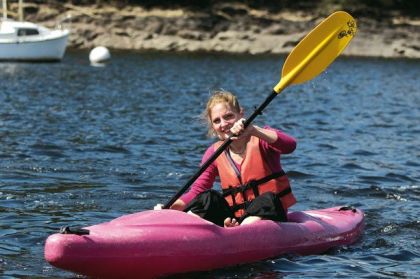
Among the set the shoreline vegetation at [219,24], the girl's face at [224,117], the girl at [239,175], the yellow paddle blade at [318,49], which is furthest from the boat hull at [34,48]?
the girl's face at [224,117]

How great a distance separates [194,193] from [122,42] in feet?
109

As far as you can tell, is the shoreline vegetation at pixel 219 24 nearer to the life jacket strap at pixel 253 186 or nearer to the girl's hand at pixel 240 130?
the life jacket strap at pixel 253 186

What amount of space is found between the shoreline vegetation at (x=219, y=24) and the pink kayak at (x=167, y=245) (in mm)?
32764

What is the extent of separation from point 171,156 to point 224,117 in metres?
5.25

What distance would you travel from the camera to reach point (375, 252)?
666 cm

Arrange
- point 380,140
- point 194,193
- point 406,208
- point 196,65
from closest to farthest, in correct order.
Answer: point 194,193 → point 406,208 → point 380,140 → point 196,65

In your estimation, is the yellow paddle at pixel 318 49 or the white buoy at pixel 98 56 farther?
the white buoy at pixel 98 56

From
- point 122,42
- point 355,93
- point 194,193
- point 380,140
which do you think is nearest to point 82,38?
point 122,42

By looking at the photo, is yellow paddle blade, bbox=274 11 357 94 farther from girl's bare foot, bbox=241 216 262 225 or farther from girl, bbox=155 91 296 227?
girl's bare foot, bbox=241 216 262 225

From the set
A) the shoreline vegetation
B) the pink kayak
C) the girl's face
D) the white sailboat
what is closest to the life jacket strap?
the pink kayak

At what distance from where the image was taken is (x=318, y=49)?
7332 mm

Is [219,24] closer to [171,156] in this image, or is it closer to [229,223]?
[171,156]

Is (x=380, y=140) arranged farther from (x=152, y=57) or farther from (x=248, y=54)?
(x=248, y=54)

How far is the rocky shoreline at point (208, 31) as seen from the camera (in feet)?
127
